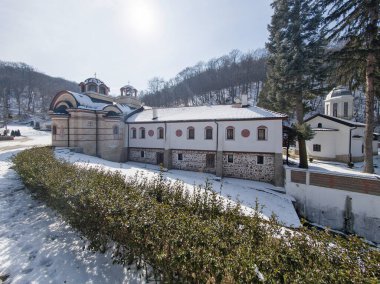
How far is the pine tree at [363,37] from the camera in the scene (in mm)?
13078

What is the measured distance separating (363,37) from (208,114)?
41.4ft

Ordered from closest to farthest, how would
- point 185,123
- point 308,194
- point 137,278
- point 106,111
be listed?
1. point 137,278
2. point 308,194
3. point 185,123
4. point 106,111

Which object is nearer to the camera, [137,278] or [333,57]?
[137,278]

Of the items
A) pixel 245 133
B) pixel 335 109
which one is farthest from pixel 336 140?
pixel 245 133

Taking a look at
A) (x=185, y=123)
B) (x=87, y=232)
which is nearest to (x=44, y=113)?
(x=185, y=123)

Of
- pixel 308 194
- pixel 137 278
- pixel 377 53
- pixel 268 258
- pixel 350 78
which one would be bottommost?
pixel 308 194

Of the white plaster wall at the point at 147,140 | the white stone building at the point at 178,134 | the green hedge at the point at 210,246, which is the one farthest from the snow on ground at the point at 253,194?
the green hedge at the point at 210,246

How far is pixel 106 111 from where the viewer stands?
68.5ft

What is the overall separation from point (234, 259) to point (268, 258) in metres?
0.51

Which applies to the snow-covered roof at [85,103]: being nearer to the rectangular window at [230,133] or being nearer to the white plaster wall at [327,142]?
the rectangular window at [230,133]

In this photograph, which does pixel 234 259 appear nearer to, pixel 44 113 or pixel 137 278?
pixel 137 278

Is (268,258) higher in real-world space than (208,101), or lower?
lower

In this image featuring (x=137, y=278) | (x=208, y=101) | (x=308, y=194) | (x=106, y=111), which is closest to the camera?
(x=137, y=278)

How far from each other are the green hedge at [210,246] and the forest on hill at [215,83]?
5326 centimetres
